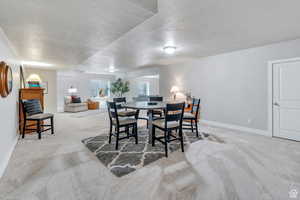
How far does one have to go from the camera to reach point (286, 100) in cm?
328

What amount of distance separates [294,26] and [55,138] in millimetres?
5437

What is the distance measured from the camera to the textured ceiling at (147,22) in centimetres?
172

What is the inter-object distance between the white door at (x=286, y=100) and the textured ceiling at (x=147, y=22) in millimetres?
714

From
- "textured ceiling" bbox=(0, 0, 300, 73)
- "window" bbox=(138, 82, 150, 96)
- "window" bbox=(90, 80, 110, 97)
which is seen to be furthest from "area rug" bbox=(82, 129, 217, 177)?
"window" bbox=(138, 82, 150, 96)

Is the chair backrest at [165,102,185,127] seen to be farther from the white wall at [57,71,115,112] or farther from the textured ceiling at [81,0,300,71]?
the white wall at [57,71,115,112]

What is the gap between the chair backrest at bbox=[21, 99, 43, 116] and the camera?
11.1 feet

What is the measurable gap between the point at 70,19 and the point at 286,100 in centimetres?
469

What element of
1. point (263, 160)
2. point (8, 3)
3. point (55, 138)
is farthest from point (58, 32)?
point (263, 160)

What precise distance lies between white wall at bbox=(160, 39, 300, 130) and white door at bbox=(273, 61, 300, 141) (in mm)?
188

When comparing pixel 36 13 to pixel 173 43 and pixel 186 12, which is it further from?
pixel 173 43

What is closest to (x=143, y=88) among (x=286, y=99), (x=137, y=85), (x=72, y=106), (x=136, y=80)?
(x=137, y=85)

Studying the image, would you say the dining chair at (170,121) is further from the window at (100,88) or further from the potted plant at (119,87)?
the window at (100,88)

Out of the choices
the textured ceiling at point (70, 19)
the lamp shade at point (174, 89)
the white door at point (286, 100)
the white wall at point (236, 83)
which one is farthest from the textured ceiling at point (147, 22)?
the lamp shade at point (174, 89)

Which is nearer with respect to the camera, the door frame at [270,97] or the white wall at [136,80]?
the door frame at [270,97]
